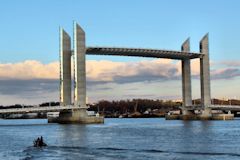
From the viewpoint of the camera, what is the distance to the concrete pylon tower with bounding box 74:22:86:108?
302ft

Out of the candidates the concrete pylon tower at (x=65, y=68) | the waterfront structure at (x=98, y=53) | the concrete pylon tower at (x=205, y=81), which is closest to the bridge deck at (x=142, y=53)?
the waterfront structure at (x=98, y=53)

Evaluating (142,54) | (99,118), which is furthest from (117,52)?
(99,118)

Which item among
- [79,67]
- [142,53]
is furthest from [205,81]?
[79,67]

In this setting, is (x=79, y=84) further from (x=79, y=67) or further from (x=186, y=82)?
(x=186, y=82)

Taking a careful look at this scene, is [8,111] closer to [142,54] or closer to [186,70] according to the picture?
[142,54]

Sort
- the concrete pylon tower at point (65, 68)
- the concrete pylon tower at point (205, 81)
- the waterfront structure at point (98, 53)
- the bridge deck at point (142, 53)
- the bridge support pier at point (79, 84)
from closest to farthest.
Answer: the bridge support pier at point (79, 84), the waterfront structure at point (98, 53), the concrete pylon tower at point (65, 68), the bridge deck at point (142, 53), the concrete pylon tower at point (205, 81)

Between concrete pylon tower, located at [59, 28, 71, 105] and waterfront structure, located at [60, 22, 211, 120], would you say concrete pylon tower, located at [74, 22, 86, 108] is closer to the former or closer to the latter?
waterfront structure, located at [60, 22, 211, 120]

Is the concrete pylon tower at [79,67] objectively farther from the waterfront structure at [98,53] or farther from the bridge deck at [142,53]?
the bridge deck at [142,53]

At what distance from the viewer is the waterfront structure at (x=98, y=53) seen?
92.6 metres

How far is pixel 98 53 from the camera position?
10381 centimetres

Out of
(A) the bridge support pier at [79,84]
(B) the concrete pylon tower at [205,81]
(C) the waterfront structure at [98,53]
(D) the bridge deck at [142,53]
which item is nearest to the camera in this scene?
(A) the bridge support pier at [79,84]

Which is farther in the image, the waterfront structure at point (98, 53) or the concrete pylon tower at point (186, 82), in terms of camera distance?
the concrete pylon tower at point (186, 82)

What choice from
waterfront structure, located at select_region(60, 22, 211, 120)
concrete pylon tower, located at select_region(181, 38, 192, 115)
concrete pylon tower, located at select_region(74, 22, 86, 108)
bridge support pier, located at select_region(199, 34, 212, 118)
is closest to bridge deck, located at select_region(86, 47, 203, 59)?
waterfront structure, located at select_region(60, 22, 211, 120)

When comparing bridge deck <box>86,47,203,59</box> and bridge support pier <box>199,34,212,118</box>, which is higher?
bridge deck <box>86,47,203,59</box>
